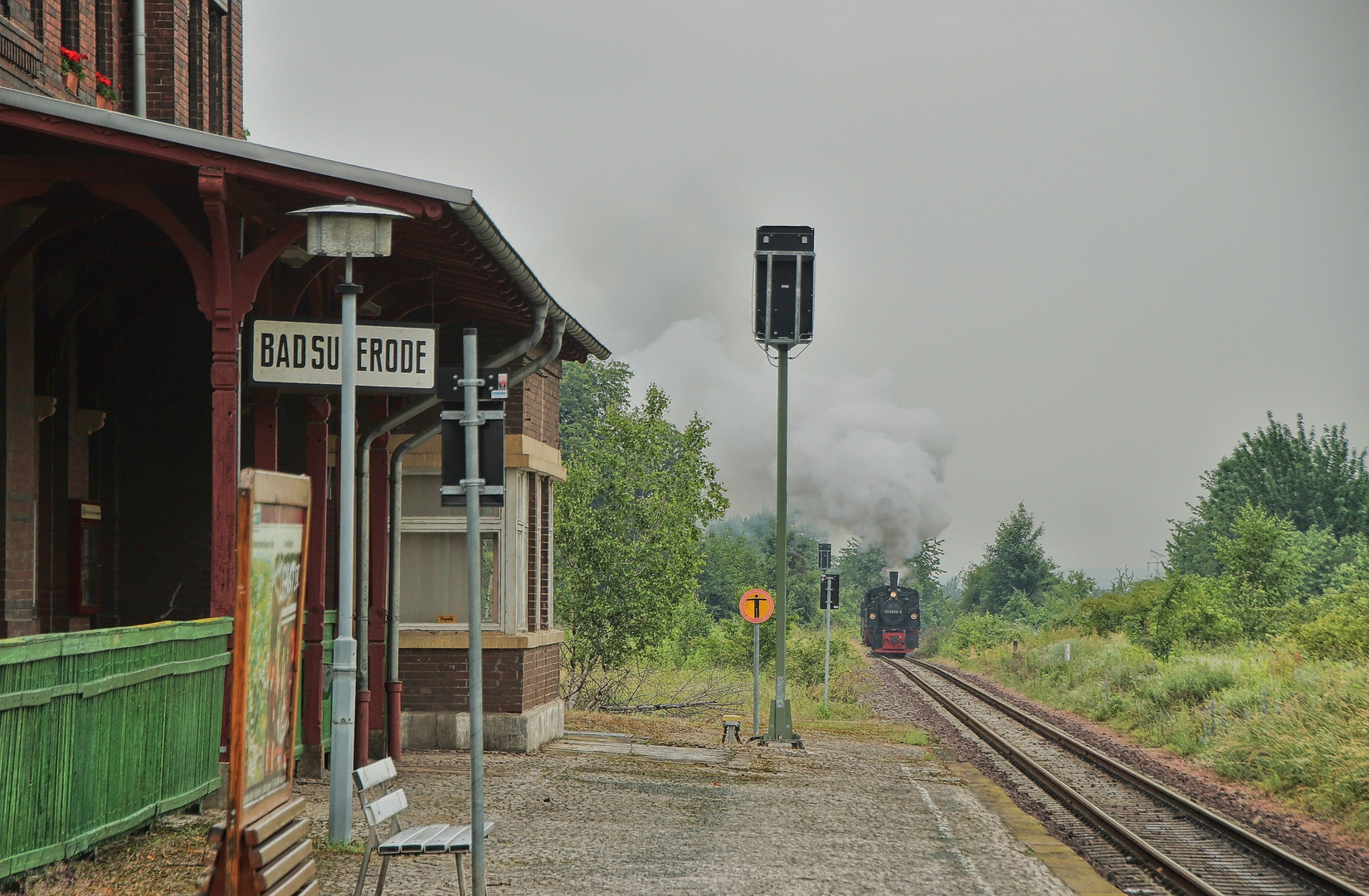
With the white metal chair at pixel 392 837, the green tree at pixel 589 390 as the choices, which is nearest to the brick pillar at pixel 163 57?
the white metal chair at pixel 392 837

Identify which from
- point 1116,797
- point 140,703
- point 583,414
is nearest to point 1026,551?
point 583,414

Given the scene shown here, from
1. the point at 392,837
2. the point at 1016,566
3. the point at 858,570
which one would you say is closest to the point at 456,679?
the point at 392,837

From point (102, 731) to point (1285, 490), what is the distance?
63.4m

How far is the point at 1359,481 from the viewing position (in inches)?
2418

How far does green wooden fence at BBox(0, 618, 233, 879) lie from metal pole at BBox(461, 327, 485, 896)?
1.95 metres

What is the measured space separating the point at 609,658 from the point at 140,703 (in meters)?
14.4

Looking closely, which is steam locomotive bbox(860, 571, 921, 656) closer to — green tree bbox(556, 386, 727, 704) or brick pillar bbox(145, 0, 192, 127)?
green tree bbox(556, 386, 727, 704)

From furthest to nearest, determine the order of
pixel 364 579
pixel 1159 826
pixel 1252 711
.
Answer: pixel 1252 711, pixel 1159 826, pixel 364 579

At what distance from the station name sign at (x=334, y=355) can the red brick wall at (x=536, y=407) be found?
16.4 ft

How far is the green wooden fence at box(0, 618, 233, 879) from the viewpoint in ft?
20.2

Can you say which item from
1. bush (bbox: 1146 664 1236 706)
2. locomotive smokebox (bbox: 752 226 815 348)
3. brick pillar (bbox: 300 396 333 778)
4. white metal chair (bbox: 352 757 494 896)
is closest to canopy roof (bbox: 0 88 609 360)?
brick pillar (bbox: 300 396 333 778)

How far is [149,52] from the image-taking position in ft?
46.1

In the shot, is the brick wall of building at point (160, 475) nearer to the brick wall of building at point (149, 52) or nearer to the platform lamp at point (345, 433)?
the brick wall of building at point (149, 52)

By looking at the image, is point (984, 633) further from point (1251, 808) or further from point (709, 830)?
point (709, 830)
